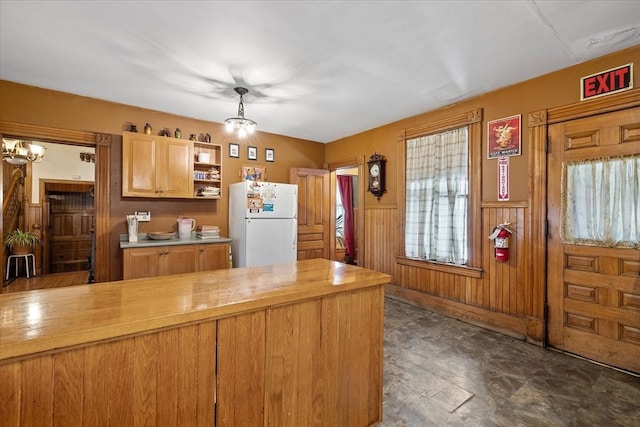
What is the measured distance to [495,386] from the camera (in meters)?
2.09

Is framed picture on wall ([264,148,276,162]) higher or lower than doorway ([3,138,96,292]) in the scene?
higher

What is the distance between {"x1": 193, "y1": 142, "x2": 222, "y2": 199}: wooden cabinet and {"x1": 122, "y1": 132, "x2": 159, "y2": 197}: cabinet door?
53 centimetres

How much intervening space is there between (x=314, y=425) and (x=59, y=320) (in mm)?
1202

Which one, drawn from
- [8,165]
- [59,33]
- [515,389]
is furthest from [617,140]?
[8,165]

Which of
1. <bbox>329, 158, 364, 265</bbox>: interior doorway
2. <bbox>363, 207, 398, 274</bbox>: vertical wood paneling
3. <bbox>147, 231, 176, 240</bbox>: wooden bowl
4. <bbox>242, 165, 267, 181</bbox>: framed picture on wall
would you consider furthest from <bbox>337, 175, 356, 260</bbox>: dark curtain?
<bbox>147, 231, 176, 240</bbox>: wooden bowl

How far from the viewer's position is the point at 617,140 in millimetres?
2355

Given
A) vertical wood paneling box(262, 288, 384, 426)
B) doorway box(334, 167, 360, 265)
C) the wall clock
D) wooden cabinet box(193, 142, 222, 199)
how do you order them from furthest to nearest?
1. doorway box(334, 167, 360, 265)
2. the wall clock
3. wooden cabinet box(193, 142, 222, 199)
4. vertical wood paneling box(262, 288, 384, 426)

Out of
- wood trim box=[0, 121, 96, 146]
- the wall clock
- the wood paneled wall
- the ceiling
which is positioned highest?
the ceiling

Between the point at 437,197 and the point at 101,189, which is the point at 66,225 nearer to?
the point at 101,189

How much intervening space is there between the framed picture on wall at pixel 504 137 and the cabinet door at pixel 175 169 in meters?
3.75

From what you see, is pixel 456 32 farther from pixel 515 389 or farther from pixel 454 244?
pixel 515 389

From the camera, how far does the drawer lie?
6.24 metres

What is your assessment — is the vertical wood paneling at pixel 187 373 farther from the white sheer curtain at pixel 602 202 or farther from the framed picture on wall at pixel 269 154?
the framed picture on wall at pixel 269 154

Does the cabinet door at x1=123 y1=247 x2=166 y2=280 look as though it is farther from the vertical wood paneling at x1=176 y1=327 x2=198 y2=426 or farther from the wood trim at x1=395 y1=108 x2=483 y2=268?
the wood trim at x1=395 y1=108 x2=483 y2=268
